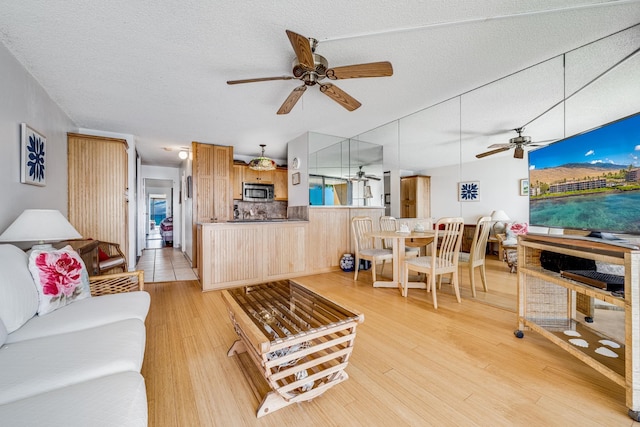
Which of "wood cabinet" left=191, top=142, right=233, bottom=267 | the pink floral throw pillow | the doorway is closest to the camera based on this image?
the pink floral throw pillow

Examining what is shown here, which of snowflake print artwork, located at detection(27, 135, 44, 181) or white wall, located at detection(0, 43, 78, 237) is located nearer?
white wall, located at detection(0, 43, 78, 237)

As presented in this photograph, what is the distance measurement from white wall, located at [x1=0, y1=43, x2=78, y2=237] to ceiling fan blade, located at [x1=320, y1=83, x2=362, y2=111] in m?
2.55

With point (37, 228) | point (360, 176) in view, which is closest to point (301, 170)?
point (360, 176)

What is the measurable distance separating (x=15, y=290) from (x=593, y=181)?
3.50 metres

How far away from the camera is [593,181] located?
1.55 meters

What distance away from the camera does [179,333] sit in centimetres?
213

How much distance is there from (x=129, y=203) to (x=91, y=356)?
12.4 ft

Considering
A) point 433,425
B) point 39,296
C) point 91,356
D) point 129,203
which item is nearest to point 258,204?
point 129,203

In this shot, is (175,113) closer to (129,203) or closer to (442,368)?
(129,203)

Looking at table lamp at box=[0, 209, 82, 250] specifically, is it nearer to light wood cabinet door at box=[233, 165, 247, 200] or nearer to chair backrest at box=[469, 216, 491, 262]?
light wood cabinet door at box=[233, 165, 247, 200]

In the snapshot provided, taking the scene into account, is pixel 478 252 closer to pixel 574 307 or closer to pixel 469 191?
pixel 469 191

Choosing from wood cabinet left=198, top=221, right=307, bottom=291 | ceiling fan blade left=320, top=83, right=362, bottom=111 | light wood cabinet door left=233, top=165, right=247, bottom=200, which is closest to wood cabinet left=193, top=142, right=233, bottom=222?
light wood cabinet door left=233, top=165, right=247, bottom=200

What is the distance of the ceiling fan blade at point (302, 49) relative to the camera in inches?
60.0

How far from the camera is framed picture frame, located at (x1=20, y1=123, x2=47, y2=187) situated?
6.90ft
